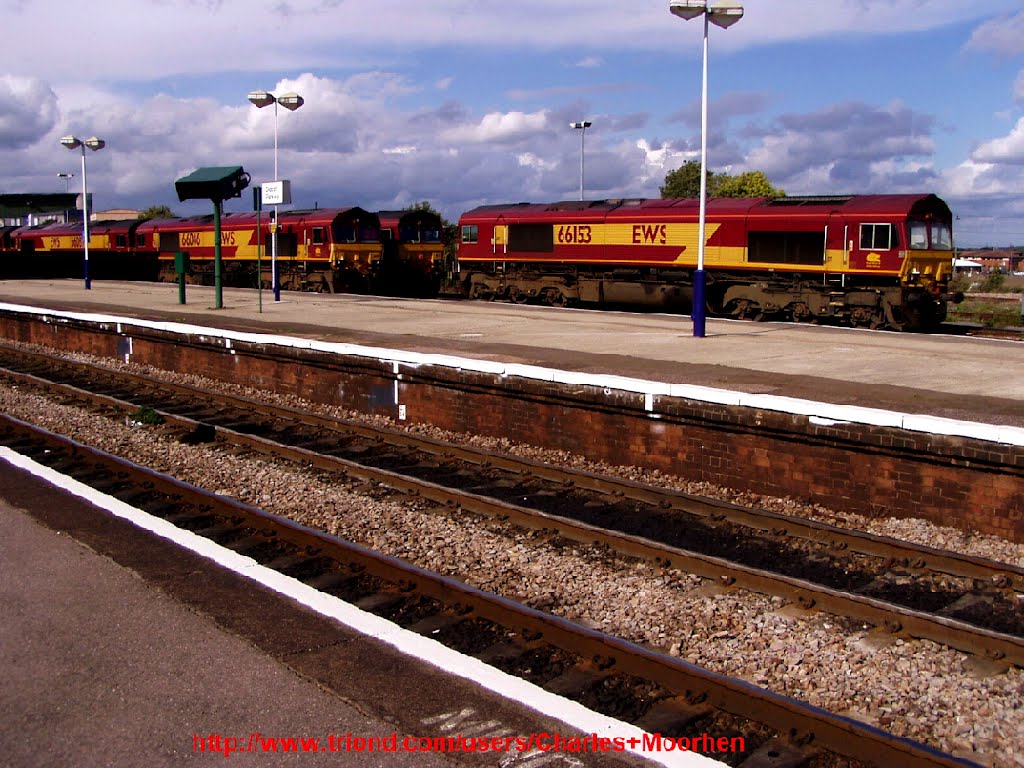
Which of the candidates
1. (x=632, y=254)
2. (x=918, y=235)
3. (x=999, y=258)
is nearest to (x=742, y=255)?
(x=632, y=254)

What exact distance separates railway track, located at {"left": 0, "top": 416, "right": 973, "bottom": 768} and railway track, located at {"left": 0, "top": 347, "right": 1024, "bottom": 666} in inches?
66.0

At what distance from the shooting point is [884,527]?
8359 millimetres

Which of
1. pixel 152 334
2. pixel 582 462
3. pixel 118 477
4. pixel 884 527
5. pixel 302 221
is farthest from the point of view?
pixel 302 221

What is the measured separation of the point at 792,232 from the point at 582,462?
1525cm

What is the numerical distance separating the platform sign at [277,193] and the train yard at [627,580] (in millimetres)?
13239

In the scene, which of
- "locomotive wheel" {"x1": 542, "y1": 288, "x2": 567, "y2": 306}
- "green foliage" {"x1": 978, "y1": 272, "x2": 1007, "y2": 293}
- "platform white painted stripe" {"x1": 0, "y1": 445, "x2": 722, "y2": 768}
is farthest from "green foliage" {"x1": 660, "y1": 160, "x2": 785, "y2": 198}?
"platform white painted stripe" {"x1": 0, "y1": 445, "x2": 722, "y2": 768}

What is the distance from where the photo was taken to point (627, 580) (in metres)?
6.96

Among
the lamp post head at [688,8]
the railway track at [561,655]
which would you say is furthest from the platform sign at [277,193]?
the railway track at [561,655]

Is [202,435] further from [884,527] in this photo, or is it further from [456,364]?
[884,527]

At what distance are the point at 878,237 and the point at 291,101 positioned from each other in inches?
589

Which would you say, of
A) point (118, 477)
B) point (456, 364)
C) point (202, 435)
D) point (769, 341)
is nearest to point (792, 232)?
point (769, 341)

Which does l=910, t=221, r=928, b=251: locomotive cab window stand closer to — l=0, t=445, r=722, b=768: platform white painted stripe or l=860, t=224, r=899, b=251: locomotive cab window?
l=860, t=224, r=899, b=251: locomotive cab window

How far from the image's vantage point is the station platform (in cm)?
1116

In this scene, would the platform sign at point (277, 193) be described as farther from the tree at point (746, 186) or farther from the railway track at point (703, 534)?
the tree at point (746, 186)
